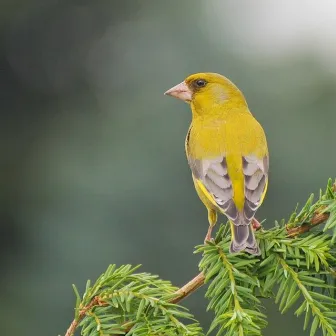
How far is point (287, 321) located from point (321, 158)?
101cm

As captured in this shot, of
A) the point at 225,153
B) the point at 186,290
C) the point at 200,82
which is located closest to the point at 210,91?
the point at 200,82

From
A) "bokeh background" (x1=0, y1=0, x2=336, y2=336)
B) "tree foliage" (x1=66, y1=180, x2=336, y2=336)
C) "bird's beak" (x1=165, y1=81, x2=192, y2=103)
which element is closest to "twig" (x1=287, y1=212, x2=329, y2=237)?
"tree foliage" (x1=66, y1=180, x2=336, y2=336)

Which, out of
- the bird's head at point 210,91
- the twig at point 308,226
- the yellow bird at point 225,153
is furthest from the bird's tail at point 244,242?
the bird's head at point 210,91

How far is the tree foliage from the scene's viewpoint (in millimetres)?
1877

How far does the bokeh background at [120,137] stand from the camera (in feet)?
15.0

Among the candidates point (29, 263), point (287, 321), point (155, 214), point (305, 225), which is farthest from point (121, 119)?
point (305, 225)

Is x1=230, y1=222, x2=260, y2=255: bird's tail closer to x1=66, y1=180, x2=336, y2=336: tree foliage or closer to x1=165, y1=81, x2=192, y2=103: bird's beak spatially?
x1=66, y1=180, x2=336, y2=336: tree foliage

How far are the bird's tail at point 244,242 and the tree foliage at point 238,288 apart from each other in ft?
0.07

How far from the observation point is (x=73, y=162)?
5.04m

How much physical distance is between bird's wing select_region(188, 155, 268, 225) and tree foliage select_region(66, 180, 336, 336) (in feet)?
1.25

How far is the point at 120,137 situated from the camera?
193 inches

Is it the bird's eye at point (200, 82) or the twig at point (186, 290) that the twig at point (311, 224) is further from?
the bird's eye at point (200, 82)

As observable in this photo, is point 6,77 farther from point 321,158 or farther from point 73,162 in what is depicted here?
point 321,158

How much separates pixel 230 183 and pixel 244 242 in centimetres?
71
